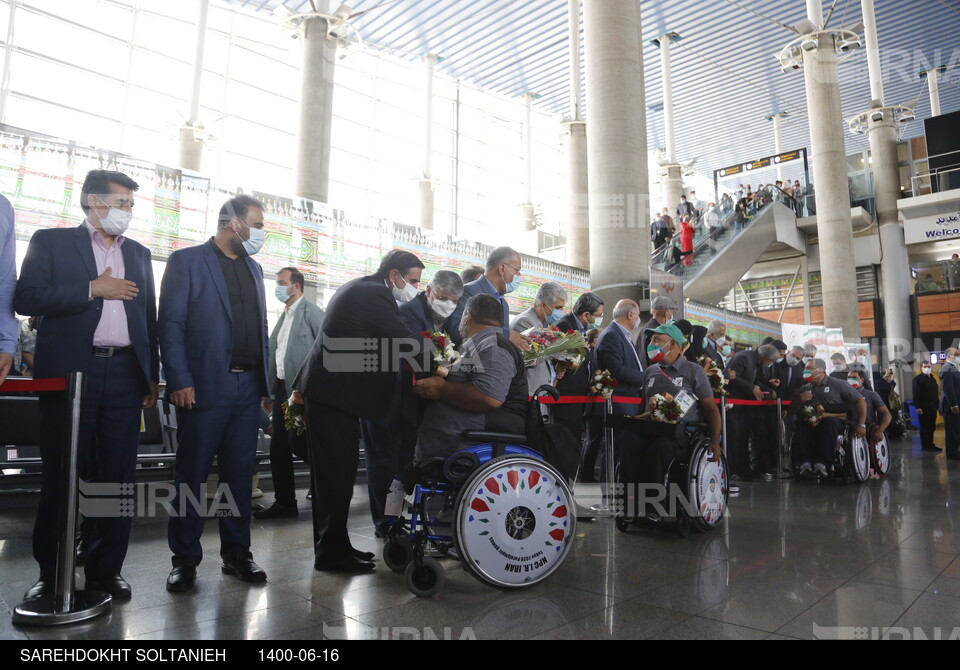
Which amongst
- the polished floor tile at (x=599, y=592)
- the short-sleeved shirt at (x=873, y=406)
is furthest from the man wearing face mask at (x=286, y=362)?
the short-sleeved shirt at (x=873, y=406)

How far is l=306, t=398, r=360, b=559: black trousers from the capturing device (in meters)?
3.40

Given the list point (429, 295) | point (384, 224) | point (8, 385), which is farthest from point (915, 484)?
point (8, 385)

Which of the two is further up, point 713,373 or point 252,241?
point 252,241

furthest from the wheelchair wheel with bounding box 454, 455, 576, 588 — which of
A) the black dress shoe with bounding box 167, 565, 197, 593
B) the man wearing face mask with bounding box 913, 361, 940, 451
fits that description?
the man wearing face mask with bounding box 913, 361, 940, 451

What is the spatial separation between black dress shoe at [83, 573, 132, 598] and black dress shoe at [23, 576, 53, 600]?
0.57 feet

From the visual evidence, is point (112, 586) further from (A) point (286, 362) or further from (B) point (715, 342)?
(B) point (715, 342)

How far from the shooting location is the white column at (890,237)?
878 inches

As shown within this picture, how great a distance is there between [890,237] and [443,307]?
938 inches

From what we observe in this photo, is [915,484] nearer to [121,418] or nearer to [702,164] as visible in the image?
[121,418]

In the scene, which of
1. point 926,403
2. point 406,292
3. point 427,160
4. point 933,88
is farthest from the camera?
point 933,88

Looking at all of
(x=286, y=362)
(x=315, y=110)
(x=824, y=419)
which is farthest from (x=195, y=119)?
(x=824, y=419)

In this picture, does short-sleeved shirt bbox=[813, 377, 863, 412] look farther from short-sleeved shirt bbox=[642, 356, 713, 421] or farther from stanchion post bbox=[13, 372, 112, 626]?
stanchion post bbox=[13, 372, 112, 626]

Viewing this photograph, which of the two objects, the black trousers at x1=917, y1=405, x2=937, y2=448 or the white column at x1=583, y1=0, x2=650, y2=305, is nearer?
the white column at x1=583, y1=0, x2=650, y2=305

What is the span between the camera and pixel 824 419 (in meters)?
7.53
